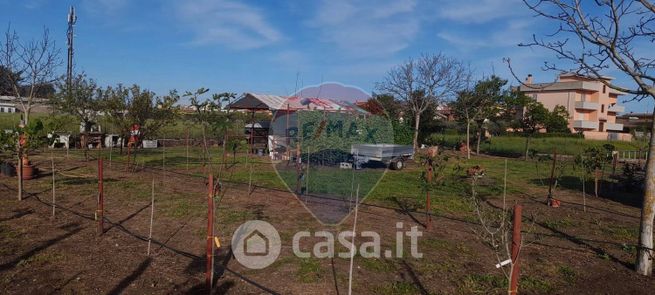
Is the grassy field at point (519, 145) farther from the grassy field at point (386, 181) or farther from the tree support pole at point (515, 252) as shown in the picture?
the tree support pole at point (515, 252)

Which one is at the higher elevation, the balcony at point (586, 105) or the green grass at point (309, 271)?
the balcony at point (586, 105)

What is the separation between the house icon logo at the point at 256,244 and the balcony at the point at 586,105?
4584cm

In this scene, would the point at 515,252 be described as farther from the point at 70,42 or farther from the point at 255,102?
the point at 70,42

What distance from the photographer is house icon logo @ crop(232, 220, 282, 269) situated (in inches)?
205

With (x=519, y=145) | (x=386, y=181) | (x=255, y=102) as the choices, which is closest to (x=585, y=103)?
(x=519, y=145)

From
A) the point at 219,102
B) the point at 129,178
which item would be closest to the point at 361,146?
the point at 219,102

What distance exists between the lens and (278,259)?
5297 millimetres

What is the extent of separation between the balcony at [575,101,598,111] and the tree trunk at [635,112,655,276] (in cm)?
4479

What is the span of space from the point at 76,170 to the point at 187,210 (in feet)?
22.2

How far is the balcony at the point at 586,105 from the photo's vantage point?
44656 millimetres

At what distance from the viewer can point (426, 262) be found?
5328 mm

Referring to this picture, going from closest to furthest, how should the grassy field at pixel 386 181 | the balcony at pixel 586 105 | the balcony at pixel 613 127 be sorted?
1. the grassy field at pixel 386 181
2. the balcony at pixel 586 105
3. the balcony at pixel 613 127

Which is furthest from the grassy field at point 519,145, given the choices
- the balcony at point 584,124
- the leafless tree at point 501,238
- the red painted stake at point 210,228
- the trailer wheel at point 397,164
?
the red painted stake at point 210,228

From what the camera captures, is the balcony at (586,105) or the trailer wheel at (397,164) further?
the balcony at (586,105)
